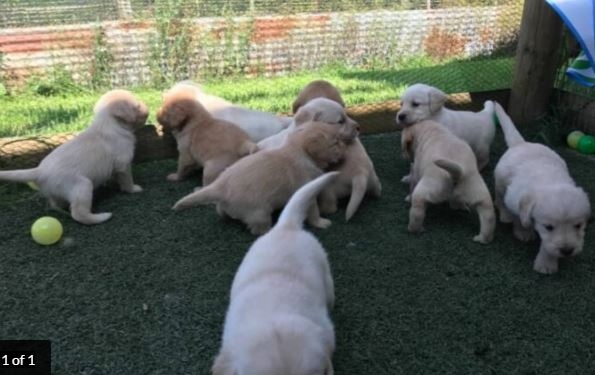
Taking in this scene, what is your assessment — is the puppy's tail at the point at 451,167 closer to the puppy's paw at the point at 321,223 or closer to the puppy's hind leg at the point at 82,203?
the puppy's paw at the point at 321,223

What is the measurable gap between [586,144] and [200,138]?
310 cm

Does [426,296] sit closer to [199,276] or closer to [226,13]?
[199,276]

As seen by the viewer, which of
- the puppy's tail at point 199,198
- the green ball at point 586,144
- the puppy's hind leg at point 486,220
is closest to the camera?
the puppy's tail at point 199,198

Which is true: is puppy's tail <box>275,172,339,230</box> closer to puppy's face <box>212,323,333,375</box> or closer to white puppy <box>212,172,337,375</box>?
white puppy <box>212,172,337,375</box>

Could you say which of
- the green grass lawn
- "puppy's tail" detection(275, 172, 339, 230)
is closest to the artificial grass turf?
"puppy's tail" detection(275, 172, 339, 230)

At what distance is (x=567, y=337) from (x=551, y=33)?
3.35 meters

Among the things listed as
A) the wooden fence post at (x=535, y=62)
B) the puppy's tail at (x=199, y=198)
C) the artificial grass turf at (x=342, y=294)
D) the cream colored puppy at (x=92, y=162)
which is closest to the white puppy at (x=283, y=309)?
the artificial grass turf at (x=342, y=294)

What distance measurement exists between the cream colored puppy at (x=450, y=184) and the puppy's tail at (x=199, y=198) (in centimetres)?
114

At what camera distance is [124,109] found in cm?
371

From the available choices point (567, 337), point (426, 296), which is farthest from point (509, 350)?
point (426, 296)

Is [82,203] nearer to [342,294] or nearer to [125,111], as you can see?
[125,111]

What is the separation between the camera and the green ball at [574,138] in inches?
178

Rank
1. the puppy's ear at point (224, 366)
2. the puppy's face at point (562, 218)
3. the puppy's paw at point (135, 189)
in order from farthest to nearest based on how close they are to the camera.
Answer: the puppy's paw at point (135, 189) < the puppy's face at point (562, 218) < the puppy's ear at point (224, 366)

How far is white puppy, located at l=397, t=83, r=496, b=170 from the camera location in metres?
4.08
